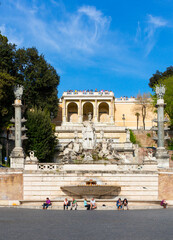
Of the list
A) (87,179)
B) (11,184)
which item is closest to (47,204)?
(87,179)

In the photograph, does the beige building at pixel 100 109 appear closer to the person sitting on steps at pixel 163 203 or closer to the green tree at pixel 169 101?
the green tree at pixel 169 101

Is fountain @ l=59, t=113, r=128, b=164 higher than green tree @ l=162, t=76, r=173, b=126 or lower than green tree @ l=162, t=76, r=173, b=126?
lower

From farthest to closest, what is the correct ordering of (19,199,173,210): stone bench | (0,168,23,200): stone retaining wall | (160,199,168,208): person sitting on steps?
(0,168,23,200): stone retaining wall → (160,199,168,208): person sitting on steps → (19,199,173,210): stone bench

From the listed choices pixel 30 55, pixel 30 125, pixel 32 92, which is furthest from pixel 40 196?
pixel 30 55

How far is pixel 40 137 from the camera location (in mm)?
38875

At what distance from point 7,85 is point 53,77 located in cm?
890

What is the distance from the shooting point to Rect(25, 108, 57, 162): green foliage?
38.3 metres

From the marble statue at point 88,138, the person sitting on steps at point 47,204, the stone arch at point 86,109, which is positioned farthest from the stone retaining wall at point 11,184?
the stone arch at point 86,109

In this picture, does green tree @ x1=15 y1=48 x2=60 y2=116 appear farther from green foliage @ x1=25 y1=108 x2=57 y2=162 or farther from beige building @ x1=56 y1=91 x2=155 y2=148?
beige building @ x1=56 y1=91 x2=155 y2=148

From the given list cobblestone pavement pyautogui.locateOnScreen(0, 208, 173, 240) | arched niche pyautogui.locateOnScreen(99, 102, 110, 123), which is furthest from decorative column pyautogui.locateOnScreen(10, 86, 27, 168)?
arched niche pyautogui.locateOnScreen(99, 102, 110, 123)

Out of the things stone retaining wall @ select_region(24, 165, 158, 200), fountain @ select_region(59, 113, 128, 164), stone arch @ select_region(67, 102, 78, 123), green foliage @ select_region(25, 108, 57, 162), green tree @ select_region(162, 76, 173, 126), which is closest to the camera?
stone retaining wall @ select_region(24, 165, 158, 200)

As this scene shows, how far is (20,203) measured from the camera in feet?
86.5

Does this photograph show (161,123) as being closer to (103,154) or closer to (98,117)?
(103,154)

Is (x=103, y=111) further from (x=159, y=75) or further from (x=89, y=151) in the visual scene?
(x=89, y=151)
